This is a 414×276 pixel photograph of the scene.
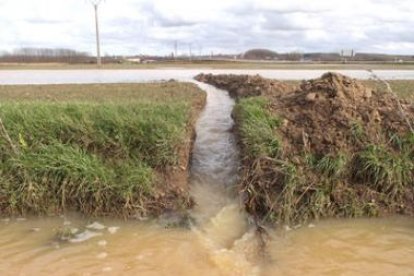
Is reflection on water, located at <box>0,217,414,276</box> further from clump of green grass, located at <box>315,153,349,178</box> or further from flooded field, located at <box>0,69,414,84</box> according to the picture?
flooded field, located at <box>0,69,414,84</box>

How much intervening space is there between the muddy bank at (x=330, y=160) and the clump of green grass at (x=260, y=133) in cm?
2

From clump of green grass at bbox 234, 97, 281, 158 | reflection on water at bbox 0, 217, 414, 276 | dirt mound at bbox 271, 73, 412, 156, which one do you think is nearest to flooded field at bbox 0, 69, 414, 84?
dirt mound at bbox 271, 73, 412, 156

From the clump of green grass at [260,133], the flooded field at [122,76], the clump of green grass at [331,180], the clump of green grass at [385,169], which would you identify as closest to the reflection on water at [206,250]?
the clump of green grass at [331,180]

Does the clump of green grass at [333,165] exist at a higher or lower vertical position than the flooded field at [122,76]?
higher

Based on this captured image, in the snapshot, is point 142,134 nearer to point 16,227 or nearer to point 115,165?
point 115,165

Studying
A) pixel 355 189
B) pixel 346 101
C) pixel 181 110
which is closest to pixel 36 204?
pixel 181 110

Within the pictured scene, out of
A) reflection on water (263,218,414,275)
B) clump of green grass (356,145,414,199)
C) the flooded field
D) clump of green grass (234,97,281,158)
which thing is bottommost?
reflection on water (263,218,414,275)

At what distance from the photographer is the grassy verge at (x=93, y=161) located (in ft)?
23.9

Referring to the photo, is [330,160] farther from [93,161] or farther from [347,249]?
[93,161]

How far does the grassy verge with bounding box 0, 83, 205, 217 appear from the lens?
23.9ft

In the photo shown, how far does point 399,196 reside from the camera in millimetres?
7340

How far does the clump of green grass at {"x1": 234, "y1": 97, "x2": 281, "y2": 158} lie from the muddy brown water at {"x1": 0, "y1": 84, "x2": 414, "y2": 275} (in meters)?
0.77

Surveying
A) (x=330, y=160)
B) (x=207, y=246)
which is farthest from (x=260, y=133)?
(x=207, y=246)

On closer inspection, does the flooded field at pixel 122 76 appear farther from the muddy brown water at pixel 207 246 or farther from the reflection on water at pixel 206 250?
the reflection on water at pixel 206 250
